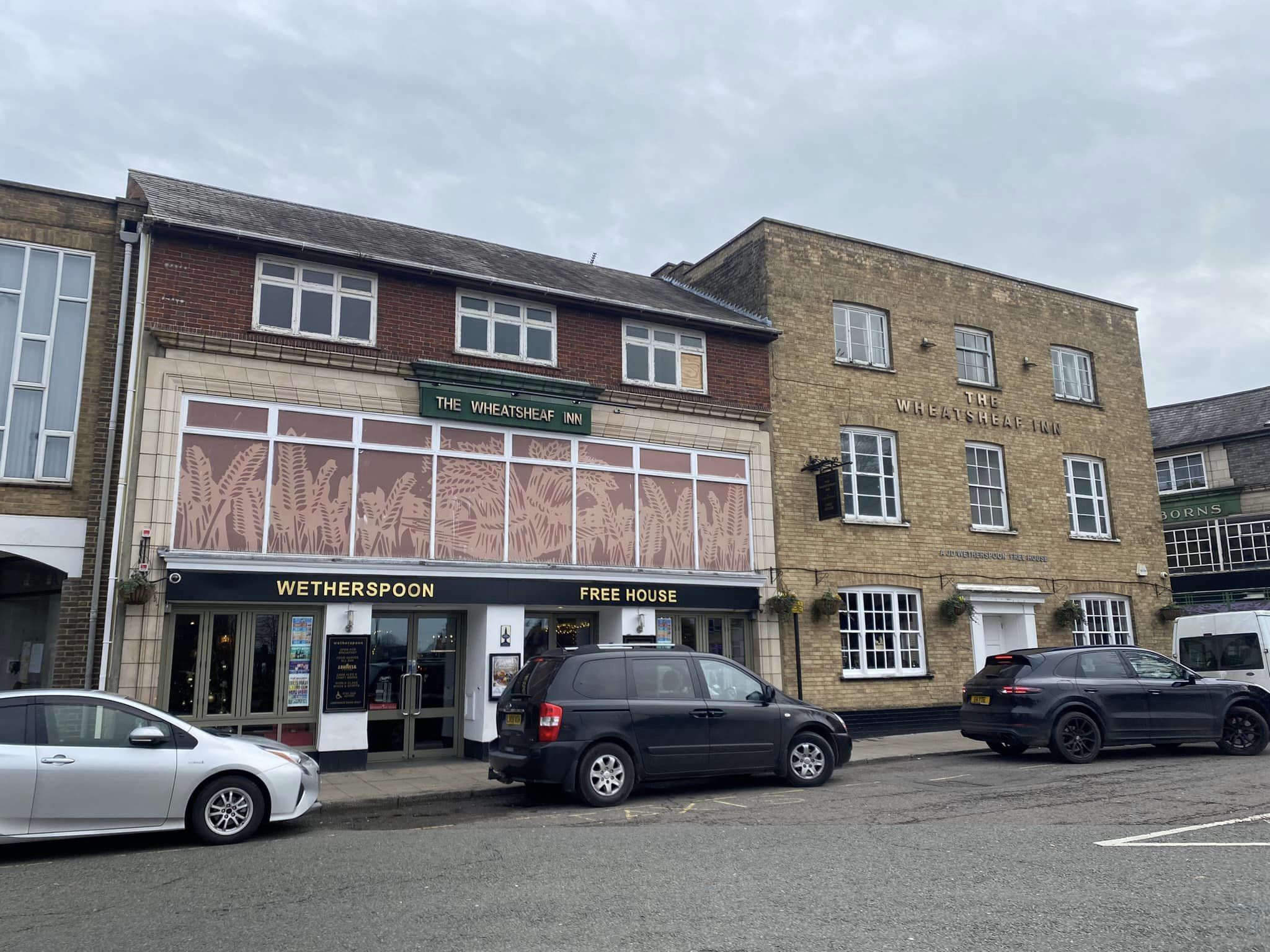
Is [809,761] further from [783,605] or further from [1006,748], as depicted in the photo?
[783,605]

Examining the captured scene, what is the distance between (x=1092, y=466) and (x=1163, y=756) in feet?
31.8

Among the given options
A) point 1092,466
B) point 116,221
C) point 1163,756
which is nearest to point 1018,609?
point 1092,466

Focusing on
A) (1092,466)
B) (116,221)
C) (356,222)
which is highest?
(356,222)

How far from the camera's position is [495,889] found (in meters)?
6.36

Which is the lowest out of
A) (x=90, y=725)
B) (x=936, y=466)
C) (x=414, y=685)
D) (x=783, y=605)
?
(x=90, y=725)

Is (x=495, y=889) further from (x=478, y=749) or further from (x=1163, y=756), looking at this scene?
(x=1163, y=756)

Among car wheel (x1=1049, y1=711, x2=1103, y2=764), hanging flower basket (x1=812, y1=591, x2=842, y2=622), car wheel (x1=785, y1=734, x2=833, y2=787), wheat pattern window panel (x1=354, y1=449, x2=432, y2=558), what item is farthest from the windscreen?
wheat pattern window panel (x1=354, y1=449, x2=432, y2=558)

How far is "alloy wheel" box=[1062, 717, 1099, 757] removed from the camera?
12703 mm

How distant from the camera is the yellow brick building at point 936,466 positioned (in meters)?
17.5

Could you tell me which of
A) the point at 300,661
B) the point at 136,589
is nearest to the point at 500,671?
the point at 300,661

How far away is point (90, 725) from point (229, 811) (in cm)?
137

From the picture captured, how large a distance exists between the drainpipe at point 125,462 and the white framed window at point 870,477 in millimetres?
11851

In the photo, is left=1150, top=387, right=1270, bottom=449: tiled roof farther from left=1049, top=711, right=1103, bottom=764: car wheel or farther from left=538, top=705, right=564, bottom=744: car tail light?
left=538, top=705, right=564, bottom=744: car tail light

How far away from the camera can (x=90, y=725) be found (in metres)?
8.10
